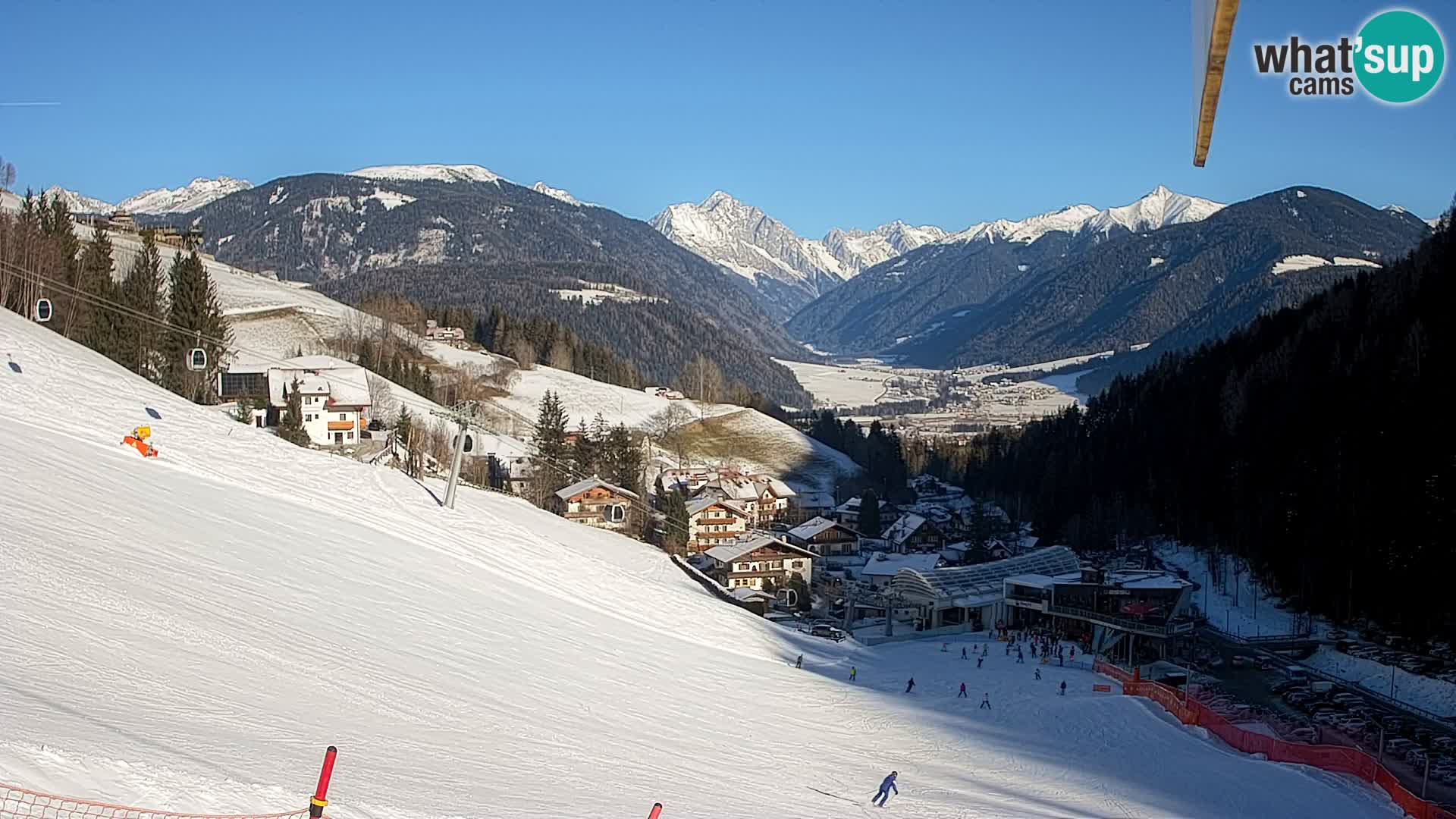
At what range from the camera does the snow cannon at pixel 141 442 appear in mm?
27297

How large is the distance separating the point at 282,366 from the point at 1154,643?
4684 centimetres

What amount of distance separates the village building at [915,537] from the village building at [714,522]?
991 centimetres

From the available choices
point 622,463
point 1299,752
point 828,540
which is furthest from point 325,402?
point 1299,752

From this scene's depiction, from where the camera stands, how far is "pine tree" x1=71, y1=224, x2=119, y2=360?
4612 cm

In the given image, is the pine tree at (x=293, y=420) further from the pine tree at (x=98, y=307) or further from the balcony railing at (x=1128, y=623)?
the balcony railing at (x=1128, y=623)

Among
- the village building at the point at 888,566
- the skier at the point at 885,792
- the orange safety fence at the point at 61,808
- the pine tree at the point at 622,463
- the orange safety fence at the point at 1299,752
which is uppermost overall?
the pine tree at the point at 622,463

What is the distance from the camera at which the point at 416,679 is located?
16656 millimetres

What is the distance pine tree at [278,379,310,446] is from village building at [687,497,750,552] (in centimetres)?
2358

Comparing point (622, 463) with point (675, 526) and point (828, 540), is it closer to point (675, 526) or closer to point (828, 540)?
point (675, 526)

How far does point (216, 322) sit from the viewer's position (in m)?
54.8

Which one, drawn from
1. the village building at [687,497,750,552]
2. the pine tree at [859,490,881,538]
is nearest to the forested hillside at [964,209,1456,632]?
the pine tree at [859,490,881,538]

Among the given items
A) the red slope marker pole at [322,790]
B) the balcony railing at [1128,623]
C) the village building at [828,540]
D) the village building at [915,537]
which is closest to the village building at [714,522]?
the village building at [828,540]

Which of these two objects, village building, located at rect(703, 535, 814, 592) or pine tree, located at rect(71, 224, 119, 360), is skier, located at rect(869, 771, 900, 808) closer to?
village building, located at rect(703, 535, 814, 592)

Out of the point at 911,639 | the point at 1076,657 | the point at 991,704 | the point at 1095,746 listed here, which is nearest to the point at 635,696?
the point at 1095,746
